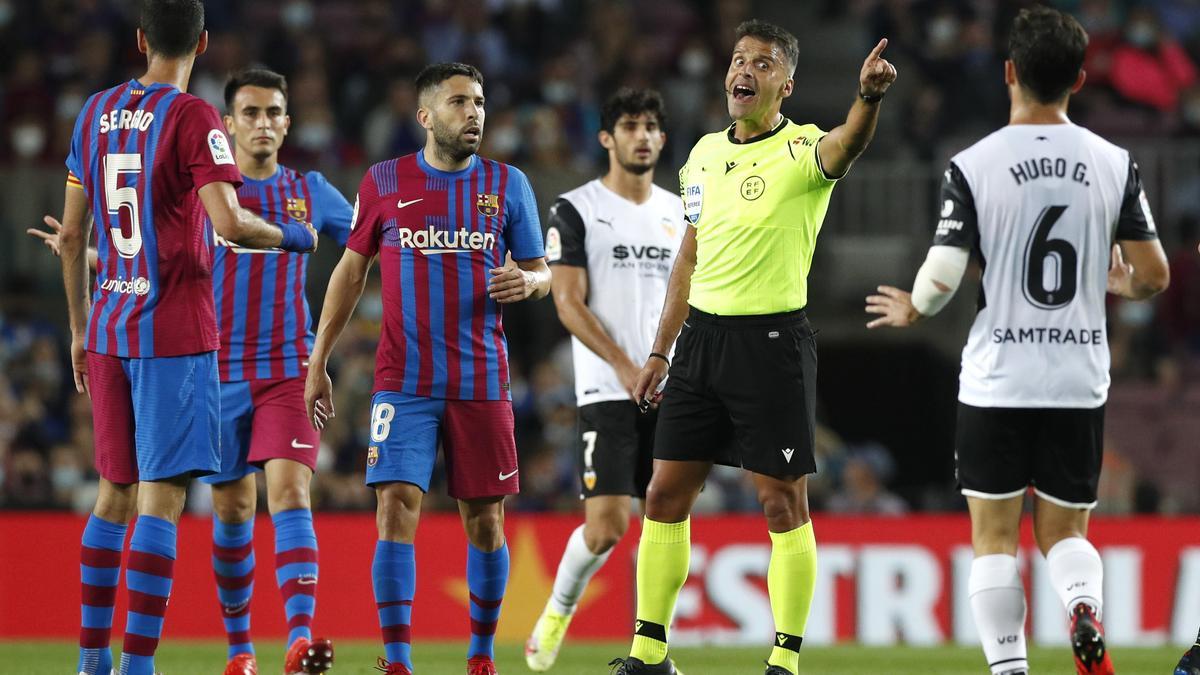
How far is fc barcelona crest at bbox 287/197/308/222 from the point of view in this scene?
7989 mm

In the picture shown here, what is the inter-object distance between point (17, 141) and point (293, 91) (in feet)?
8.55

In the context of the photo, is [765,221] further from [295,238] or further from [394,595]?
[394,595]

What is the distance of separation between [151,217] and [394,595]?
1737 millimetres

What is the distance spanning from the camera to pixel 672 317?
7.07 m

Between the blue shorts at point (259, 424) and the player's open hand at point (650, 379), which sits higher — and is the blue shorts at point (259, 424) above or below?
below

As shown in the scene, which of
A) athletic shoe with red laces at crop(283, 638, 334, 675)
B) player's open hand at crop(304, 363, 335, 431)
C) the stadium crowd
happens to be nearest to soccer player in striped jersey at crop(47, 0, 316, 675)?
player's open hand at crop(304, 363, 335, 431)

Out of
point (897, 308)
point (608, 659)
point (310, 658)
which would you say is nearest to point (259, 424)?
point (310, 658)

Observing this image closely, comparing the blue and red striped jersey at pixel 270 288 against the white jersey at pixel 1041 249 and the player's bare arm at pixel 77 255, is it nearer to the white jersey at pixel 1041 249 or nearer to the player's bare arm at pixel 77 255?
the player's bare arm at pixel 77 255

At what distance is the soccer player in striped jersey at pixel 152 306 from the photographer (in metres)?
6.36

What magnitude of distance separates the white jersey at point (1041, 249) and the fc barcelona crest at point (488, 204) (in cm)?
200

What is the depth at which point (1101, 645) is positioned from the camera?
211 inches

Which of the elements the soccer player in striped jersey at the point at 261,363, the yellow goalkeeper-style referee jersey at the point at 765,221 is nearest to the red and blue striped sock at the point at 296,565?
the soccer player in striped jersey at the point at 261,363

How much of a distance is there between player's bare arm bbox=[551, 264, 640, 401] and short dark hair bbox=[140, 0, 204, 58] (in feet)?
8.44

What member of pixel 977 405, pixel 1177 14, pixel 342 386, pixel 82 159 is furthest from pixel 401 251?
pixel 1177 14
